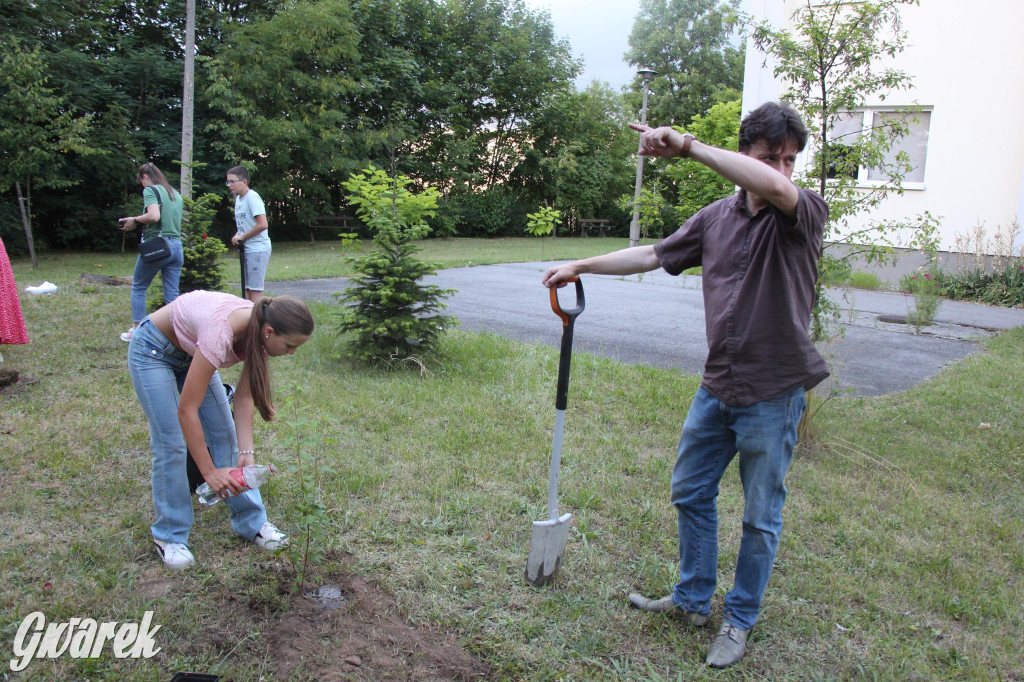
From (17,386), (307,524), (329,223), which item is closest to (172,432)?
(307,524)

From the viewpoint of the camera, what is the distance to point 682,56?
1550 inches

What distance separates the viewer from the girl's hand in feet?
9.21

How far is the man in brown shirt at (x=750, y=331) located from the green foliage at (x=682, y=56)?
37.6m

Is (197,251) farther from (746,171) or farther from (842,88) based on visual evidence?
(746,171)

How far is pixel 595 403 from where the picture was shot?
226 inches

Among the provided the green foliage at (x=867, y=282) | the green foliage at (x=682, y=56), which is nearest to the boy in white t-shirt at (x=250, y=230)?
the green foliage at (x=867, y=282)

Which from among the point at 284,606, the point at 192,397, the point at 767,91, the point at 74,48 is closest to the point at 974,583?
the point at 284,606

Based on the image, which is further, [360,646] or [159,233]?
[159,233]

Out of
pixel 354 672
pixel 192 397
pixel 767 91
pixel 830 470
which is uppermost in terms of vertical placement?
pixel 767 91

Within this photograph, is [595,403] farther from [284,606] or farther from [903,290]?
[903,290]

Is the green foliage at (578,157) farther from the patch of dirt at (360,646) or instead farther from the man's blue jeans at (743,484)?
the patch of dirt at (360,646)

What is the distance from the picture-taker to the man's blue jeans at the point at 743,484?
2.45 meters

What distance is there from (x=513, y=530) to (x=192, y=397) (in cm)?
173

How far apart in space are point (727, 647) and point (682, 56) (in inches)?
1635
